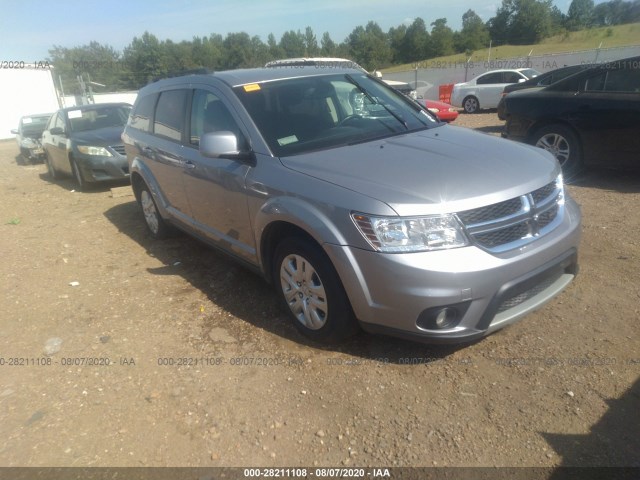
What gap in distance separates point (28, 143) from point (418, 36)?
58492 mm

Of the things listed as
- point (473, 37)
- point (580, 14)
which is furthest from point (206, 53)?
point (580, 14)

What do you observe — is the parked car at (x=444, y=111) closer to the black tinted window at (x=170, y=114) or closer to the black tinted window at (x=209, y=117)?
the black tinted window at (x=170, y=114)

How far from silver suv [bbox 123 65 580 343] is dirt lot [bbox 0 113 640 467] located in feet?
1.10

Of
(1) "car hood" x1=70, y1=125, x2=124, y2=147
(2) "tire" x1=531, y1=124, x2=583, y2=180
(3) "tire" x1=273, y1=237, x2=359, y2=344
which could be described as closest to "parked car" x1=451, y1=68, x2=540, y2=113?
(2) "tire" x1=531, y1=124, x2=583, y2=180

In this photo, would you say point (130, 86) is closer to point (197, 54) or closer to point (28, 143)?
point (197, 54)

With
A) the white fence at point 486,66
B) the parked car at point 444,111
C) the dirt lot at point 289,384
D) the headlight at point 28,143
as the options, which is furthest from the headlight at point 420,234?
the white fence at point 486,66

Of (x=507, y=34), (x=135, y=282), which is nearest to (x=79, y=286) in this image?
(x=135, y=282)

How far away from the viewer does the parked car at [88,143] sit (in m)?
8.87

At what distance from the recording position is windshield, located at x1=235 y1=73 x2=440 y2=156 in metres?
3.49

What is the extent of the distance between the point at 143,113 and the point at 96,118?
551 cm

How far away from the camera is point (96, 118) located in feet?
33.3

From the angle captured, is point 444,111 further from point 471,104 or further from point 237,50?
point 237,50

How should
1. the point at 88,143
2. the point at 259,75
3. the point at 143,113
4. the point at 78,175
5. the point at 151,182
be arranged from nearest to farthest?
the point at 259,75
the point at 151,182
the point at 143,113
the point at 88,143
the point at 78,175

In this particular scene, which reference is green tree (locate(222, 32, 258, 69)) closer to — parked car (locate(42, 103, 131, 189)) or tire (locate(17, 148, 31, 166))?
tire (locate(17, 148, 31, 166))
